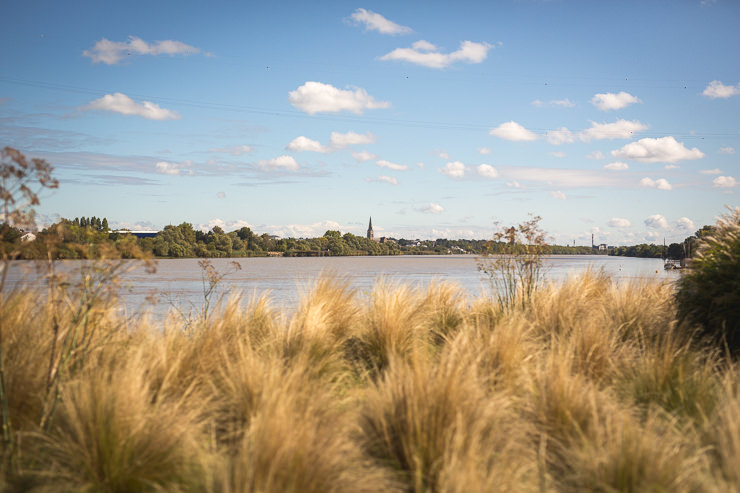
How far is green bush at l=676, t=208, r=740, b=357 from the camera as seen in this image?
19.2 ft

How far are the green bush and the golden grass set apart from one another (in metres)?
0.45

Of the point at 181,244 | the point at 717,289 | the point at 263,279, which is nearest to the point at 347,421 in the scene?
the point at 717,289

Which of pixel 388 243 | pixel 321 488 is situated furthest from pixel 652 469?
pixel 388 243

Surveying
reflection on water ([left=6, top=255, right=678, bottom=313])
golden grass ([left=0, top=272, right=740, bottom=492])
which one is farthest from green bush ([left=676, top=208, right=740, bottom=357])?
reflection on water ([left=6, top=255, right=678, bottom=313])

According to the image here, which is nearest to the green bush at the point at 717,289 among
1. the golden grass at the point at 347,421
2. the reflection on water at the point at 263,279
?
the golden grass at the point at 347,421

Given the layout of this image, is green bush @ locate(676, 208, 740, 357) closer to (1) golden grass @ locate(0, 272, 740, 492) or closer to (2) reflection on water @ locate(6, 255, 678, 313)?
(1) golden grass @ locate(0, 272, 740, 492)

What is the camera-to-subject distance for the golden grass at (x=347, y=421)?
10.5 ft

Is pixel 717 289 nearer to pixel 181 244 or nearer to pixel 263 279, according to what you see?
pixel 263 279

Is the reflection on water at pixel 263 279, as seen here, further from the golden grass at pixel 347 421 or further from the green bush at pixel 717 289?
the green bush at pixel 717 289

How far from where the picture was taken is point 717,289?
6.09 metres

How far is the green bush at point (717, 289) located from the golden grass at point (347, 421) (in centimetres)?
45

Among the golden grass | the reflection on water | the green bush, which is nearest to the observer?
the golden grass

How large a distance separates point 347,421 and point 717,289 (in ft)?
15.5

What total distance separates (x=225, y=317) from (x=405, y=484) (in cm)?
397
